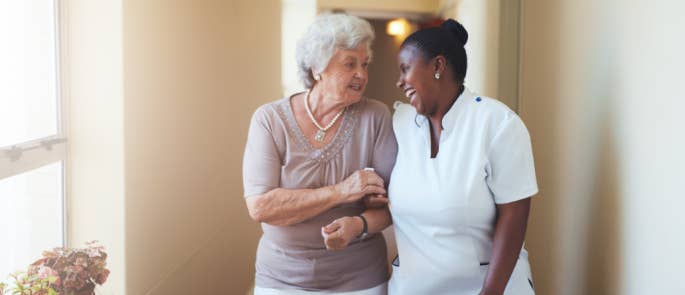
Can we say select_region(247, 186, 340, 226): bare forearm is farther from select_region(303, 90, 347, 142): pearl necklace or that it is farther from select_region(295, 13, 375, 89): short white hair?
select_region(295, 13, 375, 89): short white hair

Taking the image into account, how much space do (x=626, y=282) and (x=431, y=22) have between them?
207 cm

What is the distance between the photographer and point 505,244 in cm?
152

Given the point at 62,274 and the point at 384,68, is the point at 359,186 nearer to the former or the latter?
the point at 62,274

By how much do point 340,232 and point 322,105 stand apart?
41cm

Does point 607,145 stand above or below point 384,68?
below

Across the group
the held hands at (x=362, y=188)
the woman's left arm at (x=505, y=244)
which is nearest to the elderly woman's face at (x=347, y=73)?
the held hands at (x=362, y=188)

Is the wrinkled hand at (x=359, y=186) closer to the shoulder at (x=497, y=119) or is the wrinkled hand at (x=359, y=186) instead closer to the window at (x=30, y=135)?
the shoulder at (x=497, y=119)

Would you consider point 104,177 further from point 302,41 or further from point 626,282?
point 626,282

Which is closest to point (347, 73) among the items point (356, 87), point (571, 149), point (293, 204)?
point (356, 87)

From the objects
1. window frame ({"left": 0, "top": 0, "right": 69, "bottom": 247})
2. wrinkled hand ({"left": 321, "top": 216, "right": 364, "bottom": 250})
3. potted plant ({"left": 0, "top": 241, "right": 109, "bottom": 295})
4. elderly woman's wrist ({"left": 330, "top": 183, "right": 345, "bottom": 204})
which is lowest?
potted plant ({"left": 0, "top": 241, "right": 109, "bottom": 295})

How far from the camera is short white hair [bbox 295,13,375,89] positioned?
5.69 ft

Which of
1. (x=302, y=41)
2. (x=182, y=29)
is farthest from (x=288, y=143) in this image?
(x=182, y=29)

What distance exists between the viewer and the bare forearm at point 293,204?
1.69 metres

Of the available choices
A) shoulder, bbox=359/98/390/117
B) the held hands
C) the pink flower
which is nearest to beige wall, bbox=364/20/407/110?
shoulder, bbox=359/98/390/117
